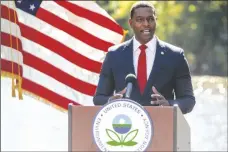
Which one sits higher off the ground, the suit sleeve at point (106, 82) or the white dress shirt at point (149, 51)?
the white dress shirt at point (149, 51)

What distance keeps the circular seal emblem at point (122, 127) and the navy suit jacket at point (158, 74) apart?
1017mm

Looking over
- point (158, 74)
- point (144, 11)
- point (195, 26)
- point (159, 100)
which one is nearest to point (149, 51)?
point (158, 74)

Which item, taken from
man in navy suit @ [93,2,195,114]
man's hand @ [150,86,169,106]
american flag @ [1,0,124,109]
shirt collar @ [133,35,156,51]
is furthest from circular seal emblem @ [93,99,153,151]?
american flag @ [1,0,124,109]

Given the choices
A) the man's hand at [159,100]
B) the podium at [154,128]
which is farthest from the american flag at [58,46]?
the podium at [154,128]

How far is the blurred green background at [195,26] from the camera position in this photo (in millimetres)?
52250

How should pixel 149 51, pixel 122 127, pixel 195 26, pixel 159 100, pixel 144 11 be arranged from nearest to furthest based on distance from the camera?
pixel 122 127 < pixel 159 100 < pixel 144 11 < pixel 149 51 < pixel 195 26

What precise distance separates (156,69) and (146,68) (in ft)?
0.23

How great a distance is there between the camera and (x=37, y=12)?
33.0 feet

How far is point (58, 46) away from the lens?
9891mm

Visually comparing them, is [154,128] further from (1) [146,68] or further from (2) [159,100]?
(1) [146,68]

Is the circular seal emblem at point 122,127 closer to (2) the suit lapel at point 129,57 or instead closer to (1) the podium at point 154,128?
(1) the podium at point 154,128


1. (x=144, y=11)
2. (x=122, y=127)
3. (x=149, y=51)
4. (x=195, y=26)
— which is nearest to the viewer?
(x=122, y=127)

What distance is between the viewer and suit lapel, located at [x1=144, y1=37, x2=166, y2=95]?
5908 millimetres

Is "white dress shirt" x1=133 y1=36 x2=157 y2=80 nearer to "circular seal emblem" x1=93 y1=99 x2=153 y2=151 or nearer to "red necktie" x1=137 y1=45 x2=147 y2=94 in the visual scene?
"red necktie" x1=137 y1=45 x2=147 y2=94
